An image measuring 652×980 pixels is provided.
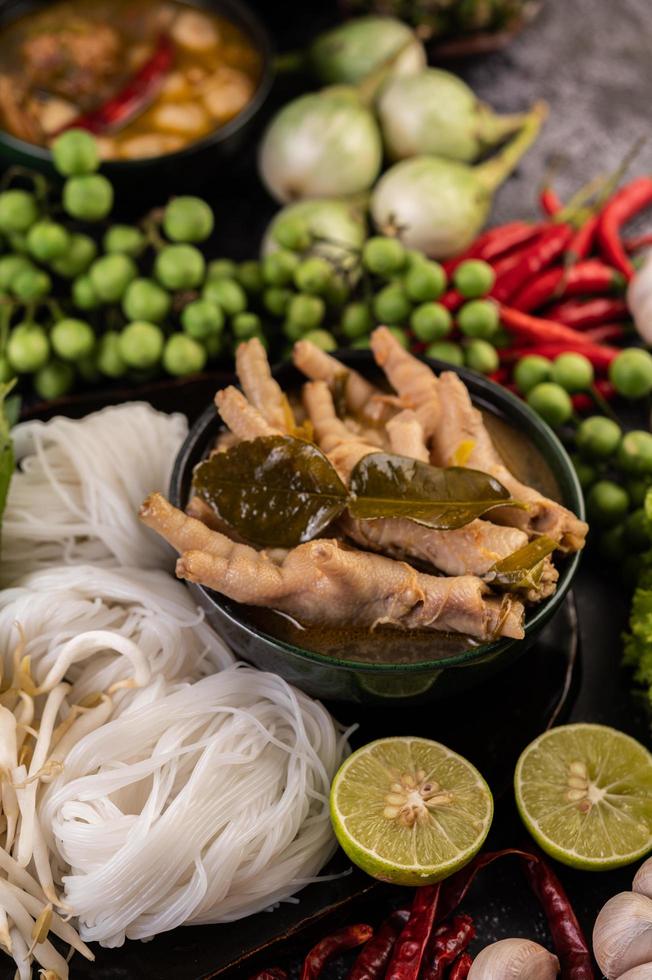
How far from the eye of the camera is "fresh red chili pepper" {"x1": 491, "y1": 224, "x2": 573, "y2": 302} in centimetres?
433

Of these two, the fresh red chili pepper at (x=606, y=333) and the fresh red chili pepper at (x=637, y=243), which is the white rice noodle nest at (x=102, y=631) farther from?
the fresh red chili pepper at (x=637, y=243)

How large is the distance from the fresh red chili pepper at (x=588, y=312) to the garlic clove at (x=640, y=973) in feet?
8.27

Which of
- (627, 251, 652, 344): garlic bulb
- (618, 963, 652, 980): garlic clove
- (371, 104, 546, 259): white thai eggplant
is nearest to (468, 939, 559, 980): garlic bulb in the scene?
(618, 963, 652, 980): garlic clove

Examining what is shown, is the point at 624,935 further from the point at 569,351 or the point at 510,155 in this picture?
the point at 510,155

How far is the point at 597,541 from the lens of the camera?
372cm

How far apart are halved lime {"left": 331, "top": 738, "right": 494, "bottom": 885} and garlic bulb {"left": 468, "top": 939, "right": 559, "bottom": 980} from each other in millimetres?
224

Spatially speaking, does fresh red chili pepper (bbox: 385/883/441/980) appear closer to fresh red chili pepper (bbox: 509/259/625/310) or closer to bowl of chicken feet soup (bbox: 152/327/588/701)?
bowl of chicken feet soup (bbox: 152/327/588/701)

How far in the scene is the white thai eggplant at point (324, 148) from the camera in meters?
4.54

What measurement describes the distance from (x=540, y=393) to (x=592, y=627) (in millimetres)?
844

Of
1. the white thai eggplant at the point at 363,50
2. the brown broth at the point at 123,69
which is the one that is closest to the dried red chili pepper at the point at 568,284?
the white thai eggplant at the point at 363,50

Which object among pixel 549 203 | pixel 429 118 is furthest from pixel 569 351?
pixel 429 118

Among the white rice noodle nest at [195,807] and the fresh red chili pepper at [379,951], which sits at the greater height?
the white rice noodle nest at [195,807]

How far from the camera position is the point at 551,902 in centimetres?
299

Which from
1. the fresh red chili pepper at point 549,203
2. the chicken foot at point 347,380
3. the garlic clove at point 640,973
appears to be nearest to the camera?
the garlic clove at point 640,973
